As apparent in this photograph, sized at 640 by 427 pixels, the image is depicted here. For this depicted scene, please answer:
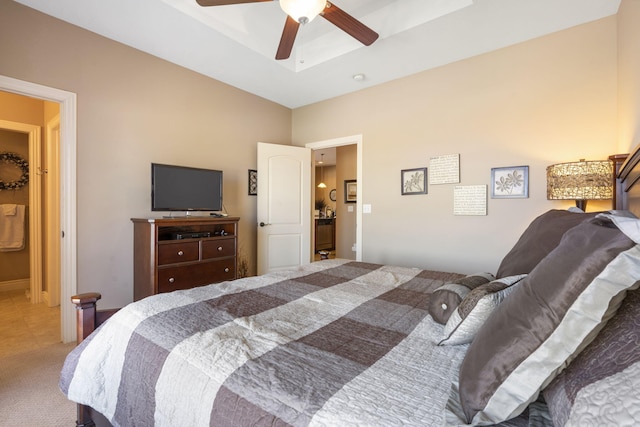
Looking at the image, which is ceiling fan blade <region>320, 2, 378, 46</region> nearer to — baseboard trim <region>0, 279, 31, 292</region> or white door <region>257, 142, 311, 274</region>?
white door <region>257, 142, 311, 274</region>

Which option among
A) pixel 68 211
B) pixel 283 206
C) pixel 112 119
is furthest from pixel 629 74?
pixel 68 211

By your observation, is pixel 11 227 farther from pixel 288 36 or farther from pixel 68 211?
pixel 288 36

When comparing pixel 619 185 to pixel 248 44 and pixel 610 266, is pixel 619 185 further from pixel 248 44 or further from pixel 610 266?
pixel 248 44

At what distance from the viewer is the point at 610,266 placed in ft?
1.72

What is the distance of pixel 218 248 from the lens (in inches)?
121

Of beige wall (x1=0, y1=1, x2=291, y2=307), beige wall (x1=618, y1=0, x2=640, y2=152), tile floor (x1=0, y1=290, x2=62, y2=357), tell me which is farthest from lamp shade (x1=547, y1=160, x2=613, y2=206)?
tile floor (x1=0, y1=290, x2=62, y2=357)

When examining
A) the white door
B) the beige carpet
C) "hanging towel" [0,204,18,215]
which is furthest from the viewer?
the white door

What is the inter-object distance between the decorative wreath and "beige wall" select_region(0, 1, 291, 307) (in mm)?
2458

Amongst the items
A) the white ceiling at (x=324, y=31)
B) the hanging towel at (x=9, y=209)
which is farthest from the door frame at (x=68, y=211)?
the hanging towel at (x=9, y=209)

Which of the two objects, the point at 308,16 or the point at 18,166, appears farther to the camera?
the point at 18,166

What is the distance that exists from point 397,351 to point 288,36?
2.23 meters

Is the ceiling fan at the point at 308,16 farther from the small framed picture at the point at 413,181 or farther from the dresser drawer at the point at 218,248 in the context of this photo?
the dresser drawer at the point at 218,248

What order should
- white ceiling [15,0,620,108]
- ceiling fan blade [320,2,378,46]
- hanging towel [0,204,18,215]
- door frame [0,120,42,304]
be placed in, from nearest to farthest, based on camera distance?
ceiling fan blade [320,2,378,46], white ceiling [15,0,620,108], door frame [0,120,42,304], hanging towel [0,204,18,215]

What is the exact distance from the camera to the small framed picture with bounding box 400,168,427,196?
329cm
